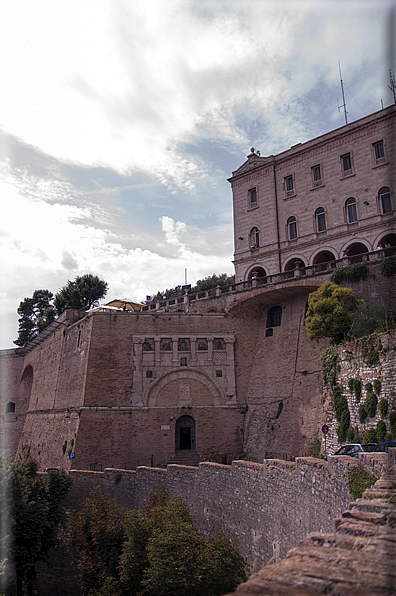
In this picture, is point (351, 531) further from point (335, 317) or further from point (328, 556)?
point (335, 317)

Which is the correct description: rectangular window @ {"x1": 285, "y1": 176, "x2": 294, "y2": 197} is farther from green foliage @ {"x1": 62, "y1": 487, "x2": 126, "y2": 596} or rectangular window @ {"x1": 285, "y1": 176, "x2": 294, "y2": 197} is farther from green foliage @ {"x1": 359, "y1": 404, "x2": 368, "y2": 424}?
green foliage @ {"x1": 62, "y1": 487, "x2": 126, "y2": 596}

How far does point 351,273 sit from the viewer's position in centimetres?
2459

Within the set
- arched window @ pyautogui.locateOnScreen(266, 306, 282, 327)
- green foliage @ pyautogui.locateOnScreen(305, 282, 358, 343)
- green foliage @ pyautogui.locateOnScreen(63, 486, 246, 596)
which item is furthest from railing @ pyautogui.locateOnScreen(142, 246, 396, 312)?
green foliage @ pyautogui.locateOnScreen(63, 486, 246, 596)

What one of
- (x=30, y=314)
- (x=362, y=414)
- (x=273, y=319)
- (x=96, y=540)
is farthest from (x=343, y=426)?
(x=30, y=314)

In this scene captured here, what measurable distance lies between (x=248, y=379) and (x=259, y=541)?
1512cm

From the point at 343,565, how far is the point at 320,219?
2839cm

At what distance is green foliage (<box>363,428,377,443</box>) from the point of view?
1557 cm

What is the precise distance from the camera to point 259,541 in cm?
1360

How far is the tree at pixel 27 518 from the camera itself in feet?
56.3

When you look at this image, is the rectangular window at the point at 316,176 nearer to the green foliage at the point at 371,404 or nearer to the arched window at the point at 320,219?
the arched window at the point at 320,219

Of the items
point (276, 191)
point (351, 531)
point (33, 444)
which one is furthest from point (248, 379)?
point (351, 531)

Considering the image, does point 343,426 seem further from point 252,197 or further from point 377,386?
point 252,197

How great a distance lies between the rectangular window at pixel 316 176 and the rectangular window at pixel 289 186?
176 centimetres

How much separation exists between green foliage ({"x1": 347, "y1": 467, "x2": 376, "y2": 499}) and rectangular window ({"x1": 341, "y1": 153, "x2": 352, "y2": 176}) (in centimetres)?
2382
